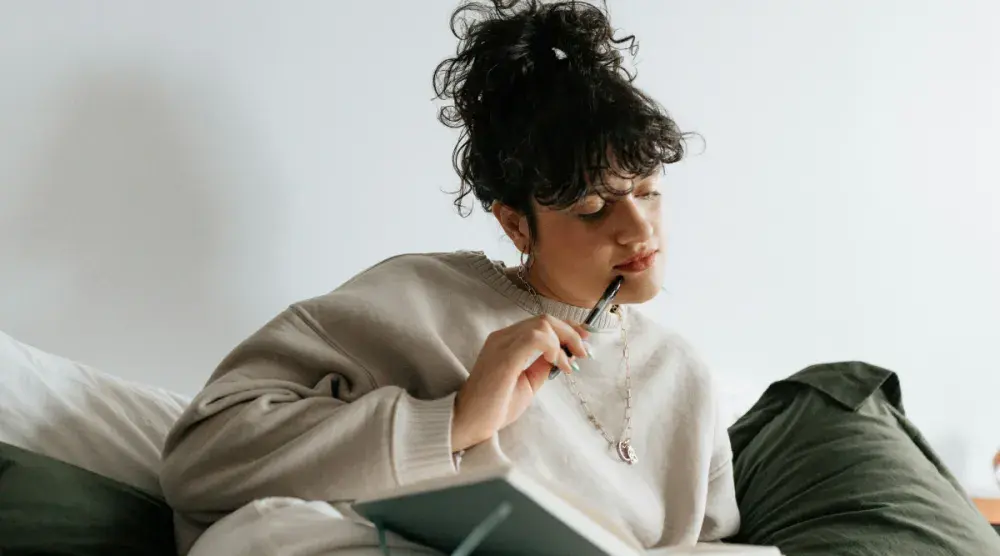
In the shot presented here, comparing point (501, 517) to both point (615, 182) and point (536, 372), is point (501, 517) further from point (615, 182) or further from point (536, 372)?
point (615, 182)

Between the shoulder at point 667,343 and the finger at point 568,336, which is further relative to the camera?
the shoulder at point 667,343

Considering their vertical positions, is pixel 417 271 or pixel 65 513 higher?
pixel 417 271

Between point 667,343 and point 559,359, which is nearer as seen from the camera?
point 559,359

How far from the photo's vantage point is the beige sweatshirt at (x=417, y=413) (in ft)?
2.72

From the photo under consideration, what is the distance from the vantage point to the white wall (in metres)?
1.14

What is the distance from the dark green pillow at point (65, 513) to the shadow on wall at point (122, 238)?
1.06 feet

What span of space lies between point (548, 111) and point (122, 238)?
54 cm

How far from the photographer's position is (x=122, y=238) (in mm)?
1162

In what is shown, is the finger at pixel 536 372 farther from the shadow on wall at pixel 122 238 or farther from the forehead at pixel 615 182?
the shadow on wall at pixel 122 238

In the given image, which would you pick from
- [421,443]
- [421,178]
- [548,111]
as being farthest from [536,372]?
[421,178]

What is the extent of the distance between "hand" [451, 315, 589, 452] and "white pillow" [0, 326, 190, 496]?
33 cm

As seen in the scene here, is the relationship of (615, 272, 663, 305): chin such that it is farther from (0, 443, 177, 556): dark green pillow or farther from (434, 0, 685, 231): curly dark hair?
(0, 443, 177, 556): dark green pillow

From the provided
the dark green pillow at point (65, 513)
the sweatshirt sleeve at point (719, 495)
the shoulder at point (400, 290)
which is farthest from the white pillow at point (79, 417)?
the sweatshirt sleeve at point (719, 495)

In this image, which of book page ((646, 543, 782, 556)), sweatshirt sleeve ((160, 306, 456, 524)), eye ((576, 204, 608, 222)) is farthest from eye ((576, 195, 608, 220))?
book page ((646, 543, 782, 556))
